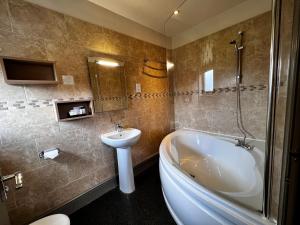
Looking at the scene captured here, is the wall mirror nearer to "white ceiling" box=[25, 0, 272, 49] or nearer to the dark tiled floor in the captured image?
"white ceiling" box=[25, 0, 272, 49]

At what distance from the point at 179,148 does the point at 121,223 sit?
4.22 ft

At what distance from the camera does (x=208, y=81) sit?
214 cm

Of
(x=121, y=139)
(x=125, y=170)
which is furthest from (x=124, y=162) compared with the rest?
(x=121, y=139)

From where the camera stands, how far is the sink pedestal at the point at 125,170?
1.71 m

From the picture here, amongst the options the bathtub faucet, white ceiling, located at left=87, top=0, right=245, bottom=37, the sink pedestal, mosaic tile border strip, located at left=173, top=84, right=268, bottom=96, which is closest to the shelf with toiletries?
the sink pedestal

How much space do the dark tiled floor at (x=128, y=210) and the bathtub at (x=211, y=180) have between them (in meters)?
0.15

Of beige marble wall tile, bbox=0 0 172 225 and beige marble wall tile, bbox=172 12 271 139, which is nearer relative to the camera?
beige marble wall tile, bbox=0 0 172 225

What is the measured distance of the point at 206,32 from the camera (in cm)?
208

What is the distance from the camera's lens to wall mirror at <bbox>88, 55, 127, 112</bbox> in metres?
1.62

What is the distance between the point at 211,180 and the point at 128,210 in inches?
43.6

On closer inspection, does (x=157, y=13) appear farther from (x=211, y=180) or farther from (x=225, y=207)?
(x=211, y=180)

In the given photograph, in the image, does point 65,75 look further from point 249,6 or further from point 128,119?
point 249,6

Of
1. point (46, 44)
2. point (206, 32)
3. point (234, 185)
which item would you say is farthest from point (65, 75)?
point (234, 185)

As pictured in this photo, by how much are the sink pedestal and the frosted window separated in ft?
5.27
